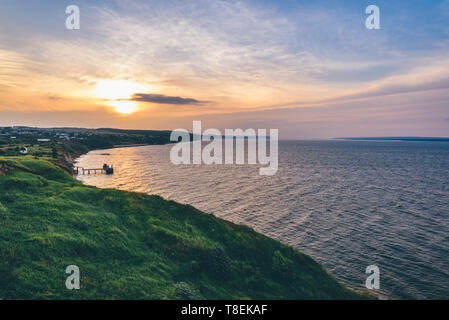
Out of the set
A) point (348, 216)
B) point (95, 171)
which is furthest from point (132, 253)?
point (95, 171)

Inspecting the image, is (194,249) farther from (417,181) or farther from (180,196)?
(417,181)

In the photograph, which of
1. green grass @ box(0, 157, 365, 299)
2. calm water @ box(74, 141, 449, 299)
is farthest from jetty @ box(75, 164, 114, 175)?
green grass @ box(0, 157, 365, 299)

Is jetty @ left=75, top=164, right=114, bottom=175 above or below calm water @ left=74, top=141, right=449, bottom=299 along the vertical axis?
above

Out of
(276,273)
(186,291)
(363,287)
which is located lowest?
(363,287)

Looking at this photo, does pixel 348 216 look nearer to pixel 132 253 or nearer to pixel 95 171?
pixel 132 253

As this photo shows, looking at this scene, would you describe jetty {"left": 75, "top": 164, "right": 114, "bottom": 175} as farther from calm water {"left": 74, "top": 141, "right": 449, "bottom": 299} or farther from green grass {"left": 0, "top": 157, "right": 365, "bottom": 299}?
green grass {"left": 0, "top": 157, "right": 365, "bottom": 299}

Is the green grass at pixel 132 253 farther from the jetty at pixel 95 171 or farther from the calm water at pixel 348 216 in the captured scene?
the jetty at pixel 95 171

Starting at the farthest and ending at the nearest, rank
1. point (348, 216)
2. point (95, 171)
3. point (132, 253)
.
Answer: point (95, 171) → point (348, 216) → point (132, 253)
